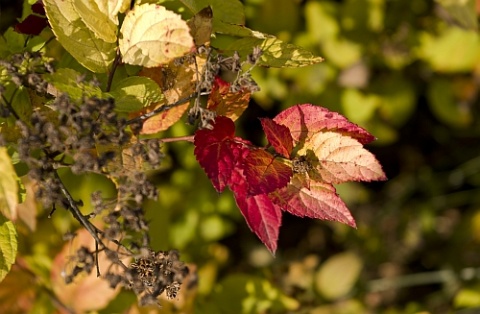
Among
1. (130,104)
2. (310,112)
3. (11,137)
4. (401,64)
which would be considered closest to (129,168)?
(130,104)

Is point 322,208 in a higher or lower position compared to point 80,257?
higher

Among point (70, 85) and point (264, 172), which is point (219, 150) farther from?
point (70, 85)

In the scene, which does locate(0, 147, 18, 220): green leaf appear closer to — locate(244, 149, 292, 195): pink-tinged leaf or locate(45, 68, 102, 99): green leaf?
locate(45, 68, 102, 99): green leaf

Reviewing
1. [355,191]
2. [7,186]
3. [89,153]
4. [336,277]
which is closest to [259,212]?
[89,153]

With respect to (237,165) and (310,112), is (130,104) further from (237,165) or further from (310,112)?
(310,112)

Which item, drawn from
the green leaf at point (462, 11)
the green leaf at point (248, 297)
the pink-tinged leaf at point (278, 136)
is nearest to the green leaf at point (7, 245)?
the pink-tinged leaf at point (278, 136)
